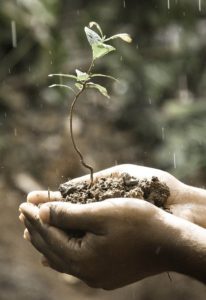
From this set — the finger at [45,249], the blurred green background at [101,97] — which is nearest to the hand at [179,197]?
the finger at [45,249]

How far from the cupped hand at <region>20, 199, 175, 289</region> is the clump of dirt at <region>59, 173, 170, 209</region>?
14 centimetres

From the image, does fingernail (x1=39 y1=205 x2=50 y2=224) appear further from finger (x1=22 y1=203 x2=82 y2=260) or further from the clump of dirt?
the clump of dirt

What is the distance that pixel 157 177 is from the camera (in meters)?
2.01

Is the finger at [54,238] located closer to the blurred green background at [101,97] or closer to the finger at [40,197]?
the finger at [40,197]

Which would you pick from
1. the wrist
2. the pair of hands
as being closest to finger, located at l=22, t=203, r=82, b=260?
the pair of hands

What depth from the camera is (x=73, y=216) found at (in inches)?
67.6

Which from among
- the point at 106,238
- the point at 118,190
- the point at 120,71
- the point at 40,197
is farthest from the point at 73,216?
the point at 120,71

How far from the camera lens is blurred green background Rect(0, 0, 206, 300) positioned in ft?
16.0

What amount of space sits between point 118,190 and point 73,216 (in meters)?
0.24

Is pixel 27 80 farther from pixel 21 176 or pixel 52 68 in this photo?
pixel 21 176

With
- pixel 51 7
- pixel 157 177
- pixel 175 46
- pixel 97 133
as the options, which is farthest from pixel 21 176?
pixel 157 177

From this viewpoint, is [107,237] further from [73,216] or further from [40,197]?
[40,197]

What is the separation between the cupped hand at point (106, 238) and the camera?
1.69m

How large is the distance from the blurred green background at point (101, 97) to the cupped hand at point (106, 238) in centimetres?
265
